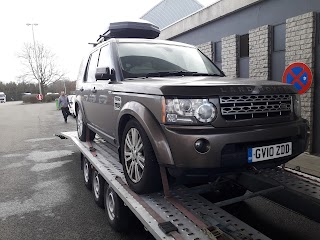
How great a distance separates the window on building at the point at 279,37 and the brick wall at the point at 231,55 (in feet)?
4.65

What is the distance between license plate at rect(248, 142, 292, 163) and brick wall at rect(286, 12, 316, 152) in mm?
4530

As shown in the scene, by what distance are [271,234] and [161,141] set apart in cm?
189

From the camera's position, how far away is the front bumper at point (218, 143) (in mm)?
2387

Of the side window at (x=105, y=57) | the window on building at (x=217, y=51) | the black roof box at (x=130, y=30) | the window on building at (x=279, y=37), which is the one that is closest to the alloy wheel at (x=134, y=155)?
the side window at (x=105, y=57)

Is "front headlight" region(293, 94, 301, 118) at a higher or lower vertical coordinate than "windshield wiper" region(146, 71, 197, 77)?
lower

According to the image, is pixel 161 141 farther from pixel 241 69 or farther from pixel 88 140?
pixel 241 69

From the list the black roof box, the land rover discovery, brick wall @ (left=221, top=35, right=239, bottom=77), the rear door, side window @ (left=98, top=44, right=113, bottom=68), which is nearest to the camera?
the land rover discovery

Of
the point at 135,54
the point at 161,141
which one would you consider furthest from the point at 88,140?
the point at 161,141

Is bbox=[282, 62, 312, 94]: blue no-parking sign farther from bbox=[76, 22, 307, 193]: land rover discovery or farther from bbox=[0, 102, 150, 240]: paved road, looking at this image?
bbox=[0, 102, 150, 240]: paved road

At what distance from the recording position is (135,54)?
147 inches

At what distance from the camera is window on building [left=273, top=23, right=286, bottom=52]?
287 inches

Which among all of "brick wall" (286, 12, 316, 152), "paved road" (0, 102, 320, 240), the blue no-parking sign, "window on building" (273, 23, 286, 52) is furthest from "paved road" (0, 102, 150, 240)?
"window on building" (273, 23, 286, 52)

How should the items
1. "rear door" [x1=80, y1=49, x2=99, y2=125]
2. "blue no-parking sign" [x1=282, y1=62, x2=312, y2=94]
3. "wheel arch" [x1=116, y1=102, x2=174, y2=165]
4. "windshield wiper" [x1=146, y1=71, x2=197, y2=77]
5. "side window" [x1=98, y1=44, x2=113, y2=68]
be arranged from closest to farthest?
"wheel arch" [x1=116, y1=102, x2=174, y2=165] → "windshield wiper" [x1=146, y1=71, x2=197, y2=77] → "side window" [x1=98, y1=44, x2=113, y2=68] → "blue no-parking sign" [x1=282, y1=62, x2=312, y2=94] → "rear door" [x1=80, y1=49, x2=99, y2=125]

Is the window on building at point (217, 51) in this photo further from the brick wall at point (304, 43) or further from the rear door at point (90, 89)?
the rear door at point (90, 89)
